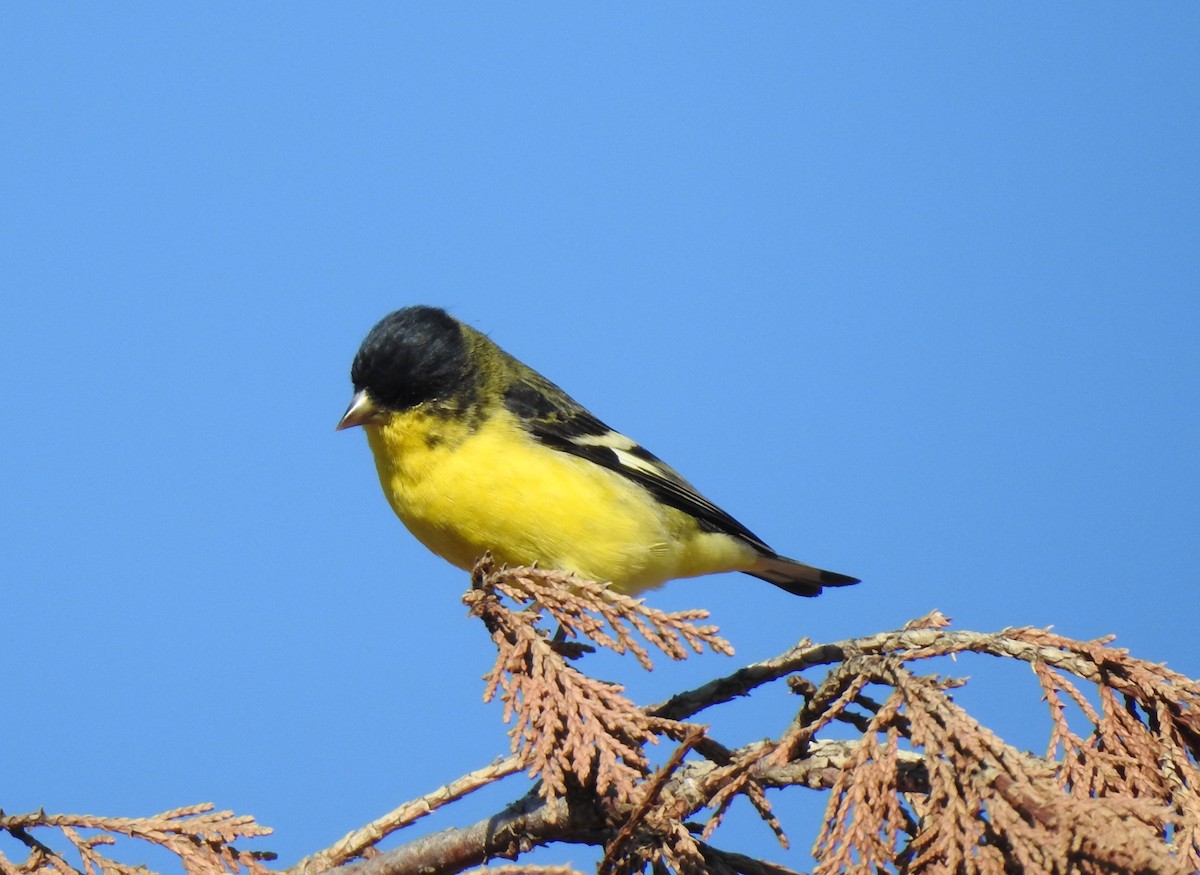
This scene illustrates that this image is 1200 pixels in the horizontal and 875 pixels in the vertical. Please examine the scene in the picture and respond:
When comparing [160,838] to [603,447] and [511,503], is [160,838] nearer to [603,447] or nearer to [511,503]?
[511,503]

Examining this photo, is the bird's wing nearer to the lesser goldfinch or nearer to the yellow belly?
the lesser goldfinch

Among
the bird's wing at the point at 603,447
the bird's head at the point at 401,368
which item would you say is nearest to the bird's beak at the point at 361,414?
the bird's head at the point at 401,368

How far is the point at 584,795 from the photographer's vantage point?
9.57ft

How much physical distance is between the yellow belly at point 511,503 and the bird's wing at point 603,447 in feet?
0.59

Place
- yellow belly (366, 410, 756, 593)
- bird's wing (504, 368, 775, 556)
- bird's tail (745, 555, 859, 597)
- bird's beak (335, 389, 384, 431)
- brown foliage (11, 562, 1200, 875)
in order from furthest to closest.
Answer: bird's tail (745, 555, 859, 597), bird's wing (504, 368, 775, 556), bird's beak (335, 389, 384, 431), yellow belly (366, 410, 756, 593), brown foliage (11, 562, 1200, 875)

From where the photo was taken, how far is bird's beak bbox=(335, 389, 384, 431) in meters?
5.05

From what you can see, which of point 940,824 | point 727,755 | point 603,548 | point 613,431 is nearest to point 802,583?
point 613,431

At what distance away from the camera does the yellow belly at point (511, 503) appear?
4.61 meters

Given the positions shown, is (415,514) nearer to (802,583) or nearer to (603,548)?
(603,548)

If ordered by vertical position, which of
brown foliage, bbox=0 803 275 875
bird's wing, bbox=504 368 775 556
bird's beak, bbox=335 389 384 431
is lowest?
brown foliage, bbox=0 803 275 875

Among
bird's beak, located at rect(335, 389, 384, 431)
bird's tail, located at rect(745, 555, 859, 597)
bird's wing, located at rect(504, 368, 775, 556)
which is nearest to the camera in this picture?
bird's beak, located at rect(335, 389, 384, 431)

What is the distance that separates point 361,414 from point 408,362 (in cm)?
28

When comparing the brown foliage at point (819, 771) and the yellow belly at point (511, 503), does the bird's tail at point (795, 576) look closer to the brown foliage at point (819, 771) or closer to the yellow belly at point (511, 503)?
the yellow belly at point (511, 503)

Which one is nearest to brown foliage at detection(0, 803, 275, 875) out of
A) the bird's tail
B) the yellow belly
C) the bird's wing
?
the yellow belly
